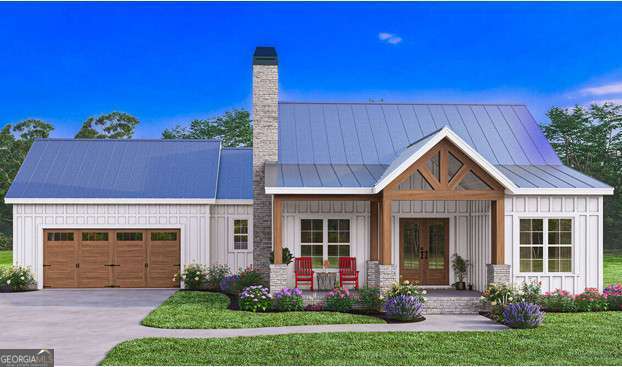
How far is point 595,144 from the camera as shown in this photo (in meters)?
52.4

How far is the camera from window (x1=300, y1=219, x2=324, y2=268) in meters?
20.6

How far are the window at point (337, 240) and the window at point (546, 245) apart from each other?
16.5 ft

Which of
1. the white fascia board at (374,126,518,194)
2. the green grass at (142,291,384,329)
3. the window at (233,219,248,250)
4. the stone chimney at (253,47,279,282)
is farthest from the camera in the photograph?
the window at (233,219,248,250)

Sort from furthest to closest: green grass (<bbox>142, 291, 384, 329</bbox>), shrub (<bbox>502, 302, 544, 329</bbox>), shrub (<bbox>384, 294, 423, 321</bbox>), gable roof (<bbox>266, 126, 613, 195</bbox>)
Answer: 1. gable roof (<bbox>266, 126, 613, 195</bbox>)
2. shrub (<bbox>384, 294, 423, 321</bbox>)
3. green grass (<bbox>142, 291, 384, 329</bbox>)
4. shrub (<bbox>502, 302, 544, 329</bbox>)

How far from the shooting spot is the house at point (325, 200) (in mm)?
19000

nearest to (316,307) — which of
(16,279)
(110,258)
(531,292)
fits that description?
(531,292)

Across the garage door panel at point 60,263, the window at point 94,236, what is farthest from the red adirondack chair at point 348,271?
the garage door panel at point 60,263

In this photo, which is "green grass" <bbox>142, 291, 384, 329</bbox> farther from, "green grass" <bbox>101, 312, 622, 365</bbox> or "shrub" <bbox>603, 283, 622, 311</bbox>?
"shrub" <bbox>603, 283, 622, 311</bbox>

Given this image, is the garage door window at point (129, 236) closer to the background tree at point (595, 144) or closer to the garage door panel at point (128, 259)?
the garage door panel at point (128, 259)

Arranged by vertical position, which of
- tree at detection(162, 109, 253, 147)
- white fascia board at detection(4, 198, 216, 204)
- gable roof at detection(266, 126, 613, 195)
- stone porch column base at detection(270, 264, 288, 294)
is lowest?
stone porch column base at detection(270, 264, 288, 294)

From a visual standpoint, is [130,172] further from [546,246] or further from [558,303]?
[558,303]

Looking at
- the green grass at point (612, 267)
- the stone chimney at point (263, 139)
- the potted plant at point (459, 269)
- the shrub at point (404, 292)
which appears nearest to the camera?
the shrub at point (404, 292)

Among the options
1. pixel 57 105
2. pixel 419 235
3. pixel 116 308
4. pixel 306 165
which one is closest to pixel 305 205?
pixel 306 165

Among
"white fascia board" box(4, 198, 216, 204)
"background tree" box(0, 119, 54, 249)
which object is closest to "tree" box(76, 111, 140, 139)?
"background tree" box(0, 119, 54, 249)
